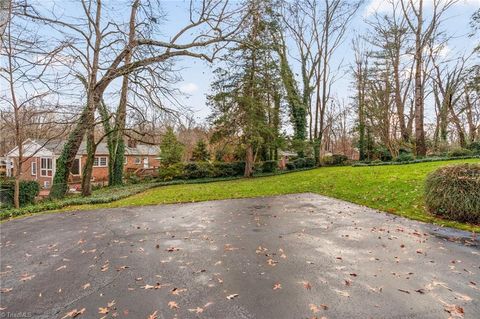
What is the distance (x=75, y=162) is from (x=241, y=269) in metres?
26.8

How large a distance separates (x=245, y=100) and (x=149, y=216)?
1218 centimetres

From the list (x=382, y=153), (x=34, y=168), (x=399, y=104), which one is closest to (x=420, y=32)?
(x=399, y=104)

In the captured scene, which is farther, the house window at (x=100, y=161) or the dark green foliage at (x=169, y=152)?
the house window at (x=100, y=161)

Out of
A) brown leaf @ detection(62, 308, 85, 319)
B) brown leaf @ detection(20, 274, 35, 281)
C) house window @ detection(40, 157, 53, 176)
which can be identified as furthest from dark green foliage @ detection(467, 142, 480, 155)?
house window @ detection(40, 157, 53, 176)

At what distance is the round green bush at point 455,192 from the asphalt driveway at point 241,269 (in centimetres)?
88

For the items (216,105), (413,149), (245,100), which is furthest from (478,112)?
(216,105)

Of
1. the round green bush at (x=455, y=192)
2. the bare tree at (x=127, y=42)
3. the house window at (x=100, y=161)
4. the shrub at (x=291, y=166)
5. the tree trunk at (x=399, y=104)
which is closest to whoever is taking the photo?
the round green bush at (x=455, y=192)

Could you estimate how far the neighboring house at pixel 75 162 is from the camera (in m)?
22.0

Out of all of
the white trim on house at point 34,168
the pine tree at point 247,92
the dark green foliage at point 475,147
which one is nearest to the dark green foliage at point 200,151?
the pine tree at point 247,92

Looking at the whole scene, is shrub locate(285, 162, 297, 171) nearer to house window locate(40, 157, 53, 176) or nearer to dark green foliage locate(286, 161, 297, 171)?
dark green foliage locate(286, 161, 297, 171)

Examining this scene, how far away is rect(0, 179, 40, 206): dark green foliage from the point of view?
11.7 m

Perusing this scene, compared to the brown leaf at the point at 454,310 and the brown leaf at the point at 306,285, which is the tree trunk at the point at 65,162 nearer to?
the brown leaf at the point at 306,285

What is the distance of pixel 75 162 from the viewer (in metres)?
25.1

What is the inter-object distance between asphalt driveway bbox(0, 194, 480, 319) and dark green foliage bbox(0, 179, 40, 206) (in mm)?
7174
